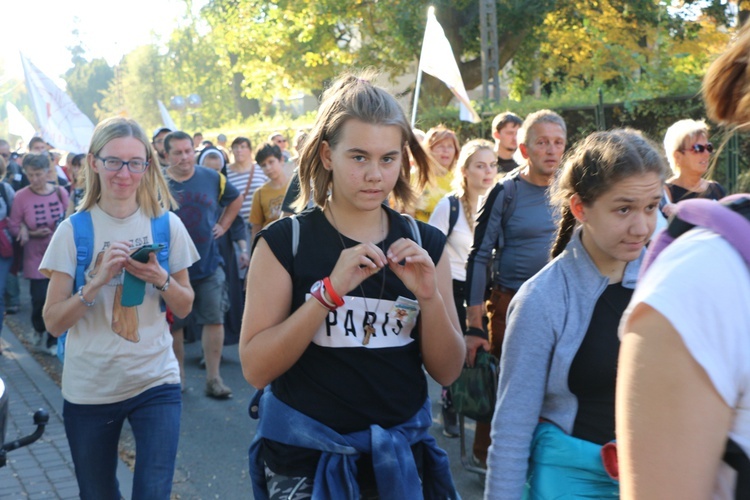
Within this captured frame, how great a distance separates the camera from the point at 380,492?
8.80ft

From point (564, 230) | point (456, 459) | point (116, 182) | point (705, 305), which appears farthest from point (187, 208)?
point (705, 305)

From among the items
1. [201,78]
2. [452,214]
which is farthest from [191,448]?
[201,78]

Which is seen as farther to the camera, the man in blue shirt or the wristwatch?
the man in blue shirt

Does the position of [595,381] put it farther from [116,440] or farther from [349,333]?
[116,440]

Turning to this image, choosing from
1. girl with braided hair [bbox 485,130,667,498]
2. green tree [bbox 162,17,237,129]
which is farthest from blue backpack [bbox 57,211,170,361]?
green tree [bbox 162,17,237,129]

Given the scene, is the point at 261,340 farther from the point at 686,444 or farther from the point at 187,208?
the point at 187,208

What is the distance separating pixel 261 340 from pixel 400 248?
50cm

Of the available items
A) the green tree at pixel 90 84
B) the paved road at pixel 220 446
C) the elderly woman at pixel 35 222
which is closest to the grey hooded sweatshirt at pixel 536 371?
the paved road at pixel 220 446

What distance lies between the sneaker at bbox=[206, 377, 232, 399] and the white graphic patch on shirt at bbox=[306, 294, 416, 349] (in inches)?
198

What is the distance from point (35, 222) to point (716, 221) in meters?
9.59

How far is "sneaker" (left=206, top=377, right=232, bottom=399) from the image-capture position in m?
7.62

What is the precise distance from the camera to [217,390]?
300 inches

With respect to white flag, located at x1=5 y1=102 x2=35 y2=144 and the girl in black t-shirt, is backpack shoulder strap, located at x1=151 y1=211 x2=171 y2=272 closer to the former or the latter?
the girl in black t-shirt

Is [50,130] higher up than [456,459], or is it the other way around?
[50,130]
